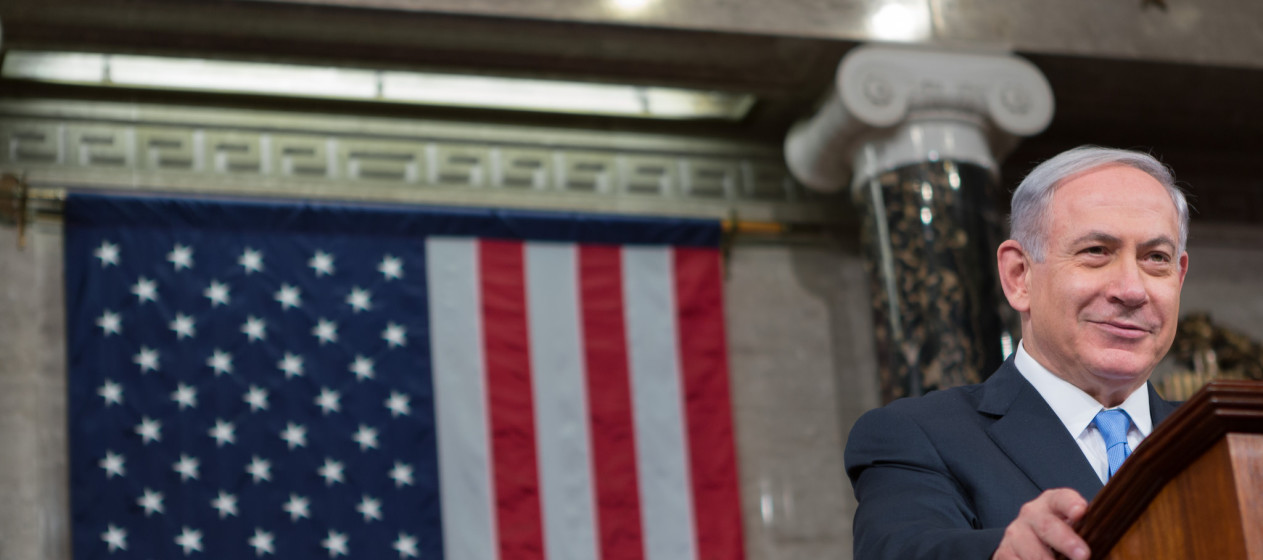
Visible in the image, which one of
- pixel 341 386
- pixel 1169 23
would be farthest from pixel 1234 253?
pixel 341 386

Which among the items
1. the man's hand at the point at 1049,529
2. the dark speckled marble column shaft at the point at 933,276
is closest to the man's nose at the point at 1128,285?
the man's hand at the point at 1049,529

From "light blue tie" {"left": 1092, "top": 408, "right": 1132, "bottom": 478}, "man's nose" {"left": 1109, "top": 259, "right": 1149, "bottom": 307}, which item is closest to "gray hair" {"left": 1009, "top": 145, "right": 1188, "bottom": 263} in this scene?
"man's nose" {"left": 1109, "top": 259, "right": 1149, "bottom": 307}

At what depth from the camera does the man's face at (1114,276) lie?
195cm

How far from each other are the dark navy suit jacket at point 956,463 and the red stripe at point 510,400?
4036mm

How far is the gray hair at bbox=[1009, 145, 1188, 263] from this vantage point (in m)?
2.00

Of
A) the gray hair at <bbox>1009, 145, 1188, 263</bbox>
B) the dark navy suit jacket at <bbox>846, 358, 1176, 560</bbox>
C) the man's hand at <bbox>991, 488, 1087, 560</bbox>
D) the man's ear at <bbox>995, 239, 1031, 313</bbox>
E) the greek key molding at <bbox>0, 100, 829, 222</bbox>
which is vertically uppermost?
the greek key molding at <bbox>0, 100, 829, 222</bbox>

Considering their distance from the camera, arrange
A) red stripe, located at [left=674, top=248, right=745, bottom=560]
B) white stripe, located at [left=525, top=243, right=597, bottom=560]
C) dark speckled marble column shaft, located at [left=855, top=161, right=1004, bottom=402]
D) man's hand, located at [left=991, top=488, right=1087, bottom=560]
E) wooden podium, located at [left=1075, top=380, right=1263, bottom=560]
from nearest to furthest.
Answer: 1. wooden podium, located at [left=1075, top=380, right=1263, bottom=560]
2. man's hand, located at [left=991, top=488, right=1087, bottom=560]
3. dark speckled marble column shaft, located at [left=855, top=161, right=1004, bottom=402]
4. white stripe, located at [left=525, top=243, right=597, bottom=560]
5. red stripe, located at [left=674, top=248, right=745, bottom=560]

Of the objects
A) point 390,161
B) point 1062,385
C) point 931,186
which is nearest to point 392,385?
point 390,161

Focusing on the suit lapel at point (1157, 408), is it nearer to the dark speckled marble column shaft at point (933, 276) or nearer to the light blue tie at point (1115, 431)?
the light blue tie at point (1115, 431)

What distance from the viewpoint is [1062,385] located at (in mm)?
2008

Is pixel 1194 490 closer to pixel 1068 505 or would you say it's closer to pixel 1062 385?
pixel 1068 505

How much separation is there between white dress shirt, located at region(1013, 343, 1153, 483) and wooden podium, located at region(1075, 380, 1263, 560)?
0.48 meters

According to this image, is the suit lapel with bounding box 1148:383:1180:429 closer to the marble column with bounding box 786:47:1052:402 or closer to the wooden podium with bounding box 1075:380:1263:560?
the wooden podium with bounding box 1075:380:1263:560

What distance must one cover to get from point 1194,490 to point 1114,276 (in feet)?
1.89
